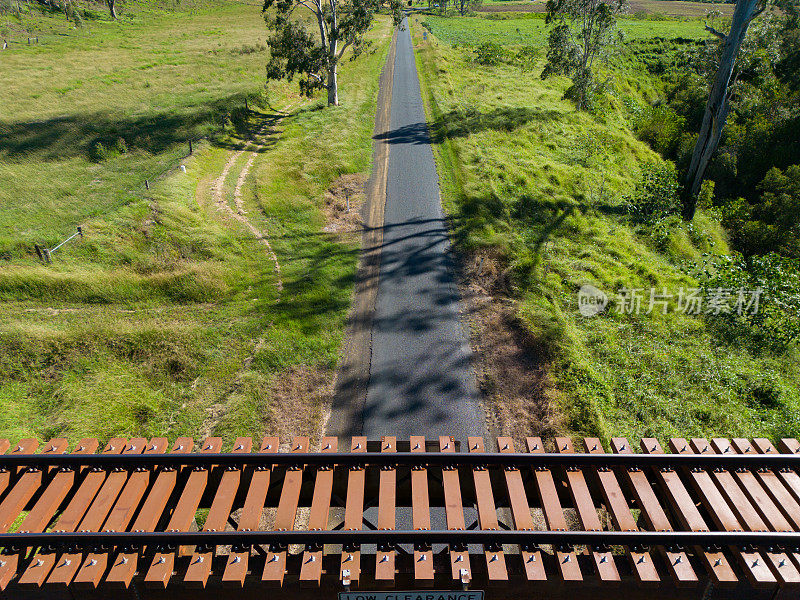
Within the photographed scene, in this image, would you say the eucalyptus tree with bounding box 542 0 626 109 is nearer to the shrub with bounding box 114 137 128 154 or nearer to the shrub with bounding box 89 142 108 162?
the shrub with bounding box 114 137 128 154

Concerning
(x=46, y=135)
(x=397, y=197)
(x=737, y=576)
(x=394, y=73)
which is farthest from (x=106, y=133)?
(x=737, y=576)

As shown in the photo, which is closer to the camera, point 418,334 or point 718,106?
point 418,334

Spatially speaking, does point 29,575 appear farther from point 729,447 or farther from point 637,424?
point 637,424

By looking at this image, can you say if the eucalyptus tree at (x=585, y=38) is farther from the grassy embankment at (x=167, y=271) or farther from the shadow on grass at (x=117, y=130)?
the shadow on grass at (x=117, y=130)

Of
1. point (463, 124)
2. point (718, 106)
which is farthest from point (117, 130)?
point (718, 106)

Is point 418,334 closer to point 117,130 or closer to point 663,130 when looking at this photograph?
point 117,130

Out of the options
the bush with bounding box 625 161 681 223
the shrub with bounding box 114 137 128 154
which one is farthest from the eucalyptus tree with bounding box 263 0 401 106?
the bush with bounding box 625 161 681 223

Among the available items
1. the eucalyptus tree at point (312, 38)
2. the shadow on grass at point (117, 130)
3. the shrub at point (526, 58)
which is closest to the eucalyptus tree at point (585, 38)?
the shrub at point (526, 58)

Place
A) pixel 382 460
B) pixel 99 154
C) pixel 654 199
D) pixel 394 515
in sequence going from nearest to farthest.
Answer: pixel 394 515, pixel 382 460, pixel 654 199, pixel 99 154
